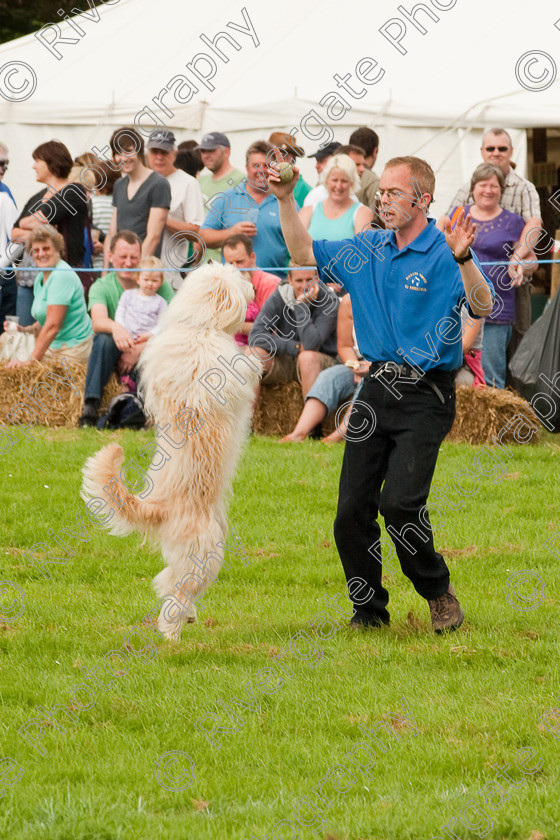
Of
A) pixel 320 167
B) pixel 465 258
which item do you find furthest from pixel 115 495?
pixel 320 167

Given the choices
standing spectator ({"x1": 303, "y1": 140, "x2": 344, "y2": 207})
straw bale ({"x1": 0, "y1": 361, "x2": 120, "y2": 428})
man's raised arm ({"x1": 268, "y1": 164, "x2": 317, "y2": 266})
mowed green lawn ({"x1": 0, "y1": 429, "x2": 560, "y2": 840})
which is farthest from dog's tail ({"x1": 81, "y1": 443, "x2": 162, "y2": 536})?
standing spectator ({"x1": 303, "y1": 140, "x2": 344, "y2": 207})

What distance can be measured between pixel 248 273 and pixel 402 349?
607cm

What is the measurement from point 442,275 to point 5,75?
13255 mm

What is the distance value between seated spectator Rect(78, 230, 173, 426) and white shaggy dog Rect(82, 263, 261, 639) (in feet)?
20.2

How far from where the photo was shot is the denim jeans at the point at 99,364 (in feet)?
40.8

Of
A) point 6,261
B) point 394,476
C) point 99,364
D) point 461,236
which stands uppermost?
point 461,236

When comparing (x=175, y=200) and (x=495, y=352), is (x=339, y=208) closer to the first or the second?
(x=495, y=352)

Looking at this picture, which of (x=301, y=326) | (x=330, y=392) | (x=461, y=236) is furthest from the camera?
(x=301, y=326)

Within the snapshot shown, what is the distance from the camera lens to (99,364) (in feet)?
40.9

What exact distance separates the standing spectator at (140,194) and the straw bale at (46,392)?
5.06ft

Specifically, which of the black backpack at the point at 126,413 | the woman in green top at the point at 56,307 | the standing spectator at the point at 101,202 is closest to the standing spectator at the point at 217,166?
the standing spectator at the point at 101,202

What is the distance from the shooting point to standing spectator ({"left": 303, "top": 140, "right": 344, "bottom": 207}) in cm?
1288

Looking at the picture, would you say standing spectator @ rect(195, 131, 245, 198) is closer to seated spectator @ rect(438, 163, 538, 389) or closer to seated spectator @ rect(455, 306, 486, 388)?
seated spectator @ rect(438, 163, 538, 389)

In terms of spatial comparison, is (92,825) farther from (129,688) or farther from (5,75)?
(5,75)
